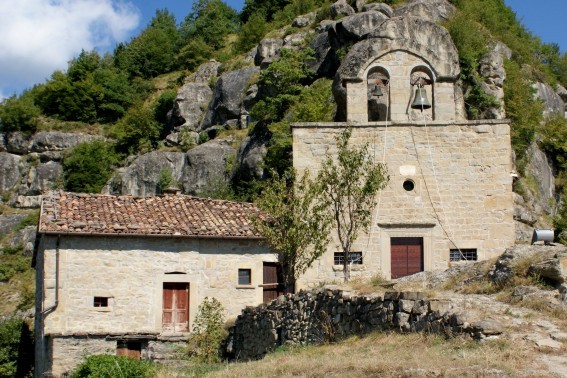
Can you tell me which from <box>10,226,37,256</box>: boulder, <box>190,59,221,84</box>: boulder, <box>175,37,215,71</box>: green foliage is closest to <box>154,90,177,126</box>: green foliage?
<box>190,59,221,84</box>: boulder

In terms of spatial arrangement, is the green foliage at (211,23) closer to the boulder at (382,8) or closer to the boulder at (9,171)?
the boulder at (9,171)

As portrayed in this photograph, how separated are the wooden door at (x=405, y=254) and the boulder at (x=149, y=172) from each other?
26371 millimetres

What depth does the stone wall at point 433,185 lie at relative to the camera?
24.1 metres

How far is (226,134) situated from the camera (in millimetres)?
51594

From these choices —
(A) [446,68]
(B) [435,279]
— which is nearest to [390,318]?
(B) [435,279]

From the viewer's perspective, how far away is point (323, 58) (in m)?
47.2

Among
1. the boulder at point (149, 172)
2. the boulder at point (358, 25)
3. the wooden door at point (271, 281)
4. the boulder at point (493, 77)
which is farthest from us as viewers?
the boulder at point (149, 172)

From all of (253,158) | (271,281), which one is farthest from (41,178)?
(271,281)

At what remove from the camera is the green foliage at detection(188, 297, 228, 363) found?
23.2m

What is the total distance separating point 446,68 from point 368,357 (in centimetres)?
1328

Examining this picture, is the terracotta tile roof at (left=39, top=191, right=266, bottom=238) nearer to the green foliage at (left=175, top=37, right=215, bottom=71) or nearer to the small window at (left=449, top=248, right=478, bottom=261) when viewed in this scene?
the small window at (left=449, top=248, right=478, bottom=261)

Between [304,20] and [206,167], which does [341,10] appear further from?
[206,167]

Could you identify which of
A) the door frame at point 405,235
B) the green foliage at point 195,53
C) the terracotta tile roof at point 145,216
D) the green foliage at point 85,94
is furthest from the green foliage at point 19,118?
the door frame at point 405,235

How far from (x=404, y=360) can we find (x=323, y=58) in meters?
37.0
